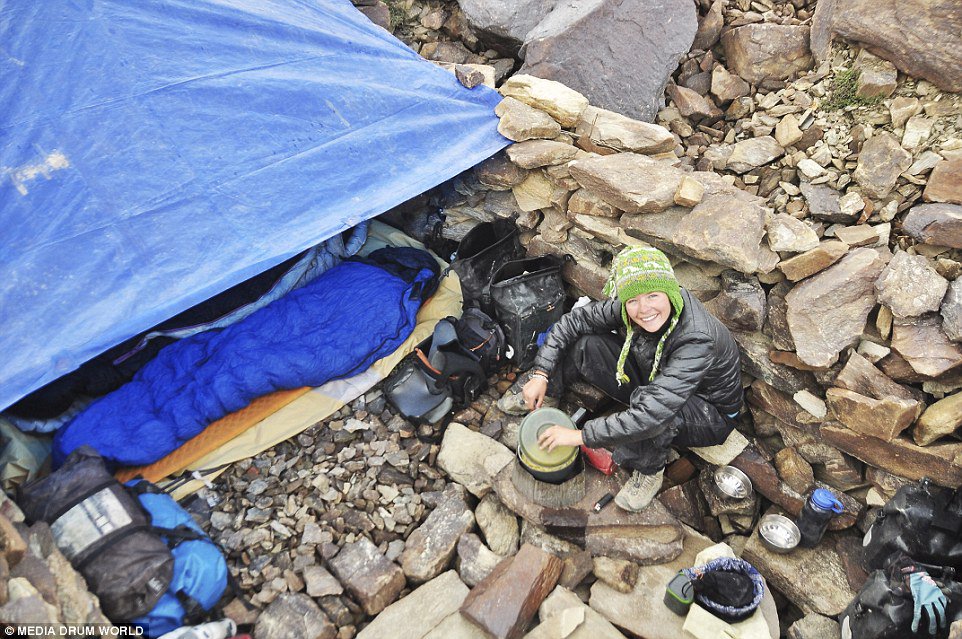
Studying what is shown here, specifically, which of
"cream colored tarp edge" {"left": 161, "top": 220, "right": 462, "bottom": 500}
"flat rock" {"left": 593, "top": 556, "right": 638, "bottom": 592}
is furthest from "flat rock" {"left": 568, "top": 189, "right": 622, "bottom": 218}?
"flat rock" {"left": 593, "top": 556, "right": 638, "bottom": 592}

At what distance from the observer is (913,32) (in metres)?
3.43

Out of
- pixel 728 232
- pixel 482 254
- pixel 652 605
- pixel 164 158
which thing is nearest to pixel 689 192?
pixel 728 232

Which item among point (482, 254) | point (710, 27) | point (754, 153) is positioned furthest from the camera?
point (710, 27)

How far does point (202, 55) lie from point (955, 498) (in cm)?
467

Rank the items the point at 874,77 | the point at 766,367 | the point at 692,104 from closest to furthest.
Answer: the point at 766,367 < the point at 874,77 < the point at 692,104

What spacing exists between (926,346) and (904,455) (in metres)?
0.56

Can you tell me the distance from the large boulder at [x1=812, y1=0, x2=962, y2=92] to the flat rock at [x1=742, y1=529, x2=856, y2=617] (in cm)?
282

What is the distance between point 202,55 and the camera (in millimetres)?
3555

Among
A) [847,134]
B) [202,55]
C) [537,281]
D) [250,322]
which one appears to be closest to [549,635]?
[537,281]

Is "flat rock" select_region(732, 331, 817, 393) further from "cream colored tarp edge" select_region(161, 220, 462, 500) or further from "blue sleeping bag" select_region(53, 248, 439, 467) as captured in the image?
"blue sleeping bag" select_region(53, 248, 439, 467)

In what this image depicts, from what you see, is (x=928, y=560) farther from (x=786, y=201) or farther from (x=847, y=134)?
(x=847, y=134)

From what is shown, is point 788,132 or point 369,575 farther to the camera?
point 788,132

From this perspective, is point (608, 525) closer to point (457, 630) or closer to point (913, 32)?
point (457, 630)

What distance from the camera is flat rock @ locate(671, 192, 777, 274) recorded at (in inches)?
127
